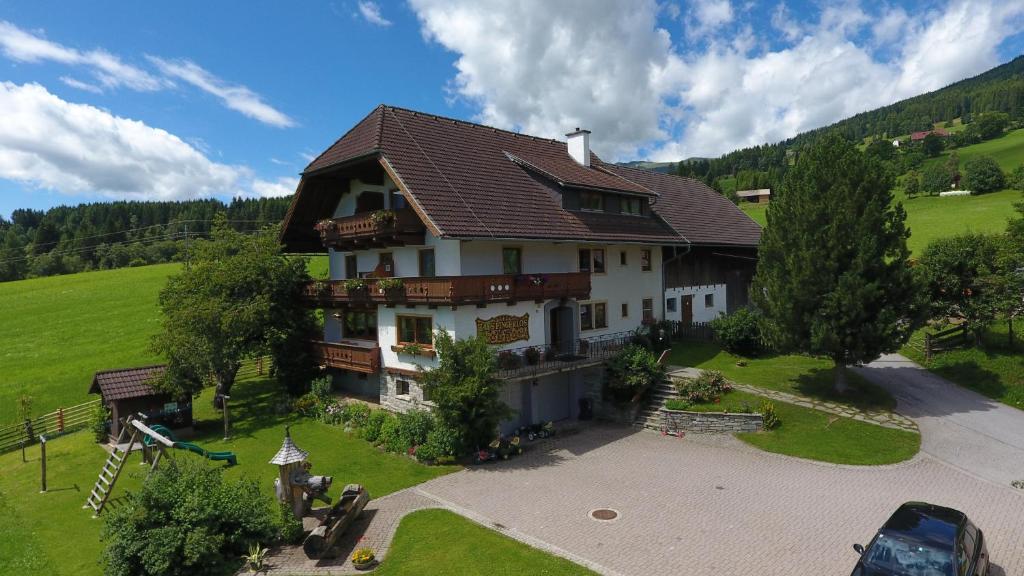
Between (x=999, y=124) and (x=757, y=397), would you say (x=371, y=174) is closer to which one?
(x=757, y=397)

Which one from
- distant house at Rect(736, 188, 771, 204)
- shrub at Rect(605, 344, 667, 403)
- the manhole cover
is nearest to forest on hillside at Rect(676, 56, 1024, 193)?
distant house at Rect(736, 188, 771, 204)

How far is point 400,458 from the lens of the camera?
1989 centimetres

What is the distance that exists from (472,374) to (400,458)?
4.22 meters

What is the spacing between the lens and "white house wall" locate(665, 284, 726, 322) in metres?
32.8

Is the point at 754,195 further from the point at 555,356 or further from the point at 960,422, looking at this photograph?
the point at 555,356

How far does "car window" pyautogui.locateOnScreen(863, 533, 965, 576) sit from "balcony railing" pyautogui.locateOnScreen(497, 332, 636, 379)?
13.1 metres

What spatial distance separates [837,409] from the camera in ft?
73.1

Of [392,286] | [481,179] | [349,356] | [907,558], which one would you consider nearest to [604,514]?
[907,558]

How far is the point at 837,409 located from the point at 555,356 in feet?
38.5

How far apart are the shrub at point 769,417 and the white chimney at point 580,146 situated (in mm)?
17112

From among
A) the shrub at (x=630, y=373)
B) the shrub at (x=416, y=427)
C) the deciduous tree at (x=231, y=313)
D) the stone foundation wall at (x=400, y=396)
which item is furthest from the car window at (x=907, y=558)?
the deciduous tree at (x=231, y=313)

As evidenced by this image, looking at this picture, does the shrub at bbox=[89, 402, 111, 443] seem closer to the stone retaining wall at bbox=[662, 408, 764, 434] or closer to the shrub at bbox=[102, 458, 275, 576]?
the shrub at bbox=[102, 458, 275, 576]

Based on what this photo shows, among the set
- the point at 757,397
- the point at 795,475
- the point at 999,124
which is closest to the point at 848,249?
the point at 757,397

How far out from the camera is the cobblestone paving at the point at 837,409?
21.0 meters
